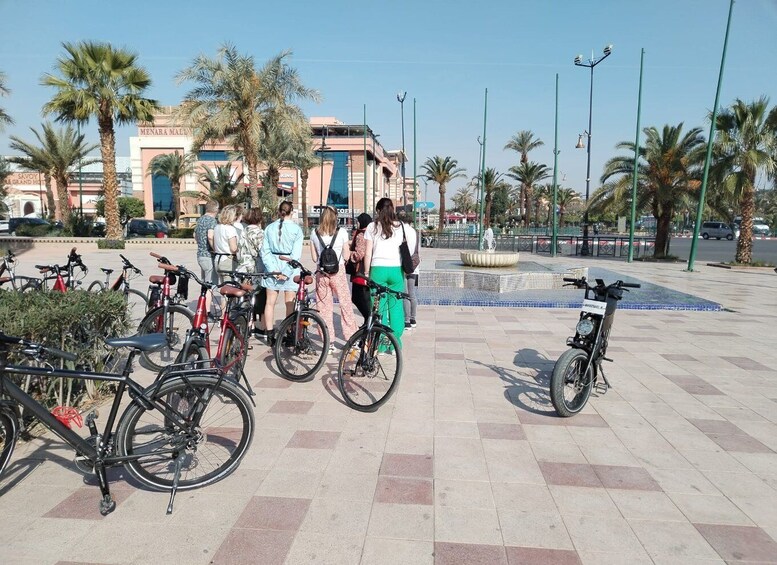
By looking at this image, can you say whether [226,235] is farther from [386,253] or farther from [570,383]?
[570,383]

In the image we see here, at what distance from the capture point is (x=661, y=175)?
899 inches

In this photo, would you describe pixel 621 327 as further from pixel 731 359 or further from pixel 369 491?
pixel 369 491

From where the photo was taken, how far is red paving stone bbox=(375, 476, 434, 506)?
3092 mm

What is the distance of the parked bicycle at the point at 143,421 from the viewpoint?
9.18ft

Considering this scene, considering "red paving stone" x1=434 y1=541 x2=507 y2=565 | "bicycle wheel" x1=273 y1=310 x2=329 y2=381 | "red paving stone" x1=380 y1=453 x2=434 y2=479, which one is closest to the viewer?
"red paving stone" x1=434 y1=541 x2=507 y2=565

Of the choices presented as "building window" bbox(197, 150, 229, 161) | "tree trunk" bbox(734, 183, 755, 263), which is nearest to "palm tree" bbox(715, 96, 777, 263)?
"tree trunk" bbox(734, 183, 755, 263)

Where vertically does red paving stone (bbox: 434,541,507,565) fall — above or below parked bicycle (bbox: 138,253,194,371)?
below

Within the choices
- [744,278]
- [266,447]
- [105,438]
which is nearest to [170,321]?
[266,447]

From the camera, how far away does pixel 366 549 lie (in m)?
2.63

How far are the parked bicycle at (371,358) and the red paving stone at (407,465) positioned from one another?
0.82 metres

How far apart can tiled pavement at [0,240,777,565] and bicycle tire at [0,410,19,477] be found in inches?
9.5

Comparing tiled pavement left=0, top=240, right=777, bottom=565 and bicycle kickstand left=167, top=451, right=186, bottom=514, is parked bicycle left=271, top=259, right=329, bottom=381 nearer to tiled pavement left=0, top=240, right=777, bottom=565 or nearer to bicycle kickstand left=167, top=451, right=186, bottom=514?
tiled pavement left=0, top=240, right=777, bottom=565

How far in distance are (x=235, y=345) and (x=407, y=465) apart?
2.02m

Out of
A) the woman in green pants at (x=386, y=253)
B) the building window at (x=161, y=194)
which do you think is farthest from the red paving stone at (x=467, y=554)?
the building window at (x=161, y=194)
